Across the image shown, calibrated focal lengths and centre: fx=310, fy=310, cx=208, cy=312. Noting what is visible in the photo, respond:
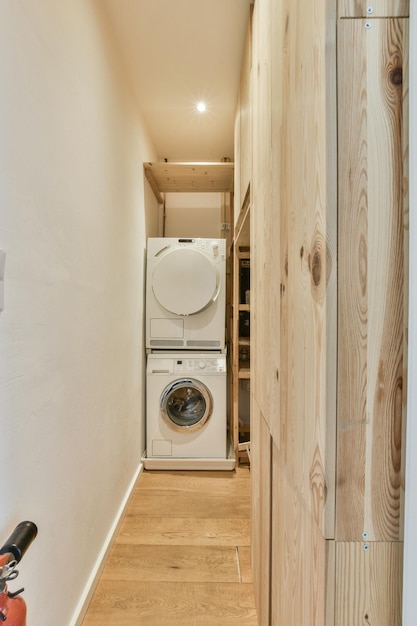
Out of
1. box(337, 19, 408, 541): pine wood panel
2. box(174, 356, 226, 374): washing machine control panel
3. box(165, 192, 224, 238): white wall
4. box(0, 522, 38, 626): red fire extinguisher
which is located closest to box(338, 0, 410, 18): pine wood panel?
box(337, 19, 408, 541): pine wood panel

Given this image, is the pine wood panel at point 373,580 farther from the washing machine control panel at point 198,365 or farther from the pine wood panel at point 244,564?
the washing machine control panel at point 198,365

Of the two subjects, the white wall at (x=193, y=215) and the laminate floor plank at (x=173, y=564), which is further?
the white wall at (x=193, y=215)

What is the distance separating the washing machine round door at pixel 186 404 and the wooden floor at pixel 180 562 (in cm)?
47

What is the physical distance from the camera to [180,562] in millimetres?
1618

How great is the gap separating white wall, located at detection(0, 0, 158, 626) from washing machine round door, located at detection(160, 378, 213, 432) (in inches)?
26.9

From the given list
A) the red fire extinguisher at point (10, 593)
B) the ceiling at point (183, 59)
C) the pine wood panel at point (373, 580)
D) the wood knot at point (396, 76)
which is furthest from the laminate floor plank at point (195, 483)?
the ceiling at point (183, 59)

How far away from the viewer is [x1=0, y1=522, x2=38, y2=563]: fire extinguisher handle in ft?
2.45

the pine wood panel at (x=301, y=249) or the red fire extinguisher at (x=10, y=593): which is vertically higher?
the pine wood panel at (x=301, y=249)

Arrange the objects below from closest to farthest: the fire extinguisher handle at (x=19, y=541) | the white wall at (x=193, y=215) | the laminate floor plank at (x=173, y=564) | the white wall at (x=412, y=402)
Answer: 1. the white wall at (x=412, y=402)
2. the fire extinguisher handle at (x=19, y=541)
3. the laminate floor plank at (x=173, y=564)
4. the white wall at (x=193, y=215)

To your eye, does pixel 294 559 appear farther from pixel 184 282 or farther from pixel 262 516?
pixel 184 282

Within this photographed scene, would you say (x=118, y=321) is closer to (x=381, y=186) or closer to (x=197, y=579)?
(x=197, y=579)

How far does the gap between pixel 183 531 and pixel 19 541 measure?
1.34 m

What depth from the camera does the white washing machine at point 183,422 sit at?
2.55 m

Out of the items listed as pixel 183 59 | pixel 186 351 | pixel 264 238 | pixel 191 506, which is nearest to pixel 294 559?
pixel 264 238
